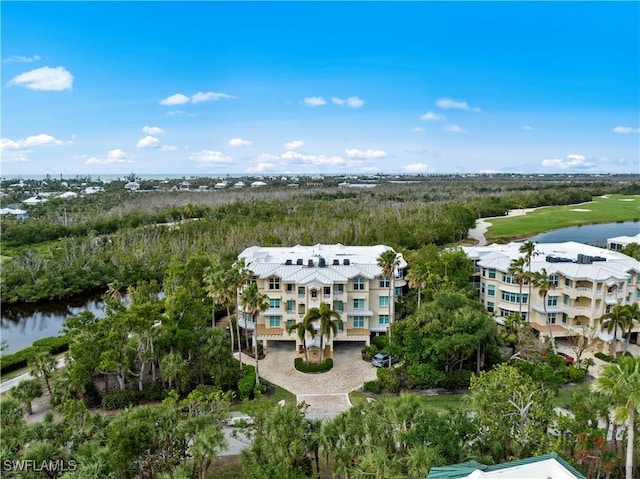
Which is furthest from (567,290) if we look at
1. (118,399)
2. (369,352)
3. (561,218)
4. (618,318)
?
(561,218)

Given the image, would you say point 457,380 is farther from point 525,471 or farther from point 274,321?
point 525,471

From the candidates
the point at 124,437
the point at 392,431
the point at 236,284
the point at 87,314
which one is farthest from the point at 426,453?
the point at 87,314

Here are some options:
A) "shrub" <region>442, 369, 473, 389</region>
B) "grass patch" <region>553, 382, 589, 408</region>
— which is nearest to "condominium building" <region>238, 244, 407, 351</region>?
"shrub" <region>442, 369, 473, 389</region>

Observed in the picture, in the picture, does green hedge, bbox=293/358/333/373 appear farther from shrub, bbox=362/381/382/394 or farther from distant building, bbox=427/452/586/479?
distant building, bbox=427/452/586/479

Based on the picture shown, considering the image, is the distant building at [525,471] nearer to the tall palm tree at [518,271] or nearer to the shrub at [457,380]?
the shrub at [457,380]

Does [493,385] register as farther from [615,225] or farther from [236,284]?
Answer: [615,225]

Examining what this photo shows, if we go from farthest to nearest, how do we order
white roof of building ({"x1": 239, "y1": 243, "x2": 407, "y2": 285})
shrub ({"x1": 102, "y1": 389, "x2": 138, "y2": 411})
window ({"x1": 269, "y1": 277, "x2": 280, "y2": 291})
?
window ({"x1": 269, "y1": 277, "x2": 280, "y2": 291}) < white roof of building ({"x1": 239, "y1": 243, "x2": 407, "y2": 285}) < shrub ({"x1": 102, "y1": 389, "x2": 138, "y2": 411})

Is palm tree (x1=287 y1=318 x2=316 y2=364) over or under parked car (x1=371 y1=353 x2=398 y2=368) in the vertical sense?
over

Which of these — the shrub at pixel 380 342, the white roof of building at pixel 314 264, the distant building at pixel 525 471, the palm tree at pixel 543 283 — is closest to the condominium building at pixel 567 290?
the palm tree at pixel 543 283
